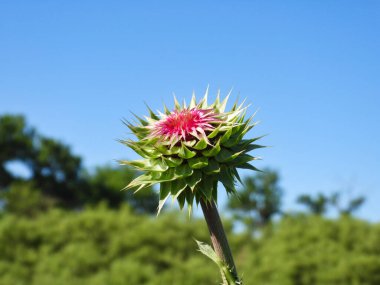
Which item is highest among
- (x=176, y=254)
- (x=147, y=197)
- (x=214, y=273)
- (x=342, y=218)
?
(x=147, y=197)

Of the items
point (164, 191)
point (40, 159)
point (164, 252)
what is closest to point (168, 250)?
point (164, 252)

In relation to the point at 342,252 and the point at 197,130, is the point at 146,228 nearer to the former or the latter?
the point at 342,252

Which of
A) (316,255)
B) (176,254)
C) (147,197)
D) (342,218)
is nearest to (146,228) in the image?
(176,254)

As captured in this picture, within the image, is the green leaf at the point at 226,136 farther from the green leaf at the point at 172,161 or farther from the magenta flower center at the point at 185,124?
the green leaf at the point at 172,161

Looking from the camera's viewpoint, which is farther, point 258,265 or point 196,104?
point 258,265

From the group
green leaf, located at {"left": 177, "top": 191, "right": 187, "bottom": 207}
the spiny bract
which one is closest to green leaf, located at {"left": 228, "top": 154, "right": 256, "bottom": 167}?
the spiny bract

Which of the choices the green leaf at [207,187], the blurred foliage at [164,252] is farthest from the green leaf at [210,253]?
the blurred foliage at [164,252]

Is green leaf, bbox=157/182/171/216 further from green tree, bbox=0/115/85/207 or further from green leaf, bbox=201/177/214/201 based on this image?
green tree, bbox=0/115/85/207

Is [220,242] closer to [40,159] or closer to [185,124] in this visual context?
[185,124]
